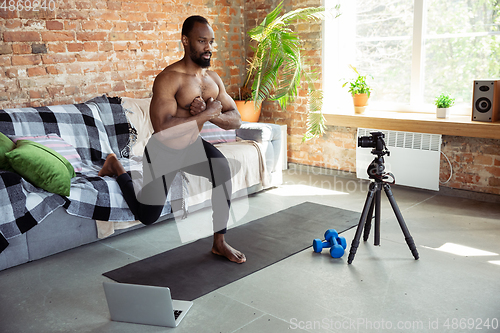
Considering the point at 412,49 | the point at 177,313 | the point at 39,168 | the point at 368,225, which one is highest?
the point at 412,49

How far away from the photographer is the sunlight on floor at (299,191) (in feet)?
13.8

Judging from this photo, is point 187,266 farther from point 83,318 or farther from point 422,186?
point 422,186

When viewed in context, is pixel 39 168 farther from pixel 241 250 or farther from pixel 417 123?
pixel 417 123

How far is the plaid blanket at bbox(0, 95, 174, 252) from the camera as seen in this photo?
105 inches

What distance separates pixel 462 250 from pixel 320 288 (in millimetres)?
1055

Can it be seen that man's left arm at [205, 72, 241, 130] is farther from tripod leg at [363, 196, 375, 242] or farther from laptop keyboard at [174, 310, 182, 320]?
laptop keyboard at [174, 310, 182, 320]

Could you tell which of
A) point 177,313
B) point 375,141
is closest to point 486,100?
point 375,141

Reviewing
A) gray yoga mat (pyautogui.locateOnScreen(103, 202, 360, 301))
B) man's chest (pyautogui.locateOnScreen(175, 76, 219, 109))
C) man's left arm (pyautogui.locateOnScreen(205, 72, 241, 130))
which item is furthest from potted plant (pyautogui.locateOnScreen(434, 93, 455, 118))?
man's chest (pyautogui.locateOnScreen(175, 76, 219, 109))

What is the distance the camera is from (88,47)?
3.96m

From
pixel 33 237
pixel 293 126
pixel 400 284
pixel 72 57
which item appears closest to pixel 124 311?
pixel 33 237

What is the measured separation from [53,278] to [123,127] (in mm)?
1583

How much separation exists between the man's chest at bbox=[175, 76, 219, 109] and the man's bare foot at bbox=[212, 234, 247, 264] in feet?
2.79

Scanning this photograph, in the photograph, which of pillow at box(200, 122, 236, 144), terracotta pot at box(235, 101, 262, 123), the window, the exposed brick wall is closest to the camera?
the exposed brick wall

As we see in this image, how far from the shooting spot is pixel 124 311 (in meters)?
2.14
